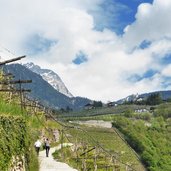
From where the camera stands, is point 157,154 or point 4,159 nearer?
point 4,159

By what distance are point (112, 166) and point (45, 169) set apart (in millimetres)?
37924

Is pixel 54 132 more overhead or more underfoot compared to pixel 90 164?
more overhead

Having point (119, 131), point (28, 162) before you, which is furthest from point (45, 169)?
point (119, 131)

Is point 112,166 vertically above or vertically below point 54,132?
below

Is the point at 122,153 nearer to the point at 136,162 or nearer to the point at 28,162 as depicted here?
the point at 136,162

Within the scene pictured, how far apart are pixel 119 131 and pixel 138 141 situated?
18.8 meters

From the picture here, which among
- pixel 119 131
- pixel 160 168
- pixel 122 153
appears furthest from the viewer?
pixel 119 131

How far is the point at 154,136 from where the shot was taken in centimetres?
19712

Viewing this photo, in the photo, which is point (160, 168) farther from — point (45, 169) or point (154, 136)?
point (45, 169)

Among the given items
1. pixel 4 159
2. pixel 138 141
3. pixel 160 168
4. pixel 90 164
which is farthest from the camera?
pixel 138 141

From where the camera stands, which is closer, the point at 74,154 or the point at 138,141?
the point at 74,154

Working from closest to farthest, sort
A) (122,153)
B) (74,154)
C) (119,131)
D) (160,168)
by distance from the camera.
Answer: (74,154) → (122,153) → (160,168) → (119,131)

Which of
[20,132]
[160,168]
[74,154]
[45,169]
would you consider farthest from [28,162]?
[160,168]

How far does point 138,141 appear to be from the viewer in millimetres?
175750
